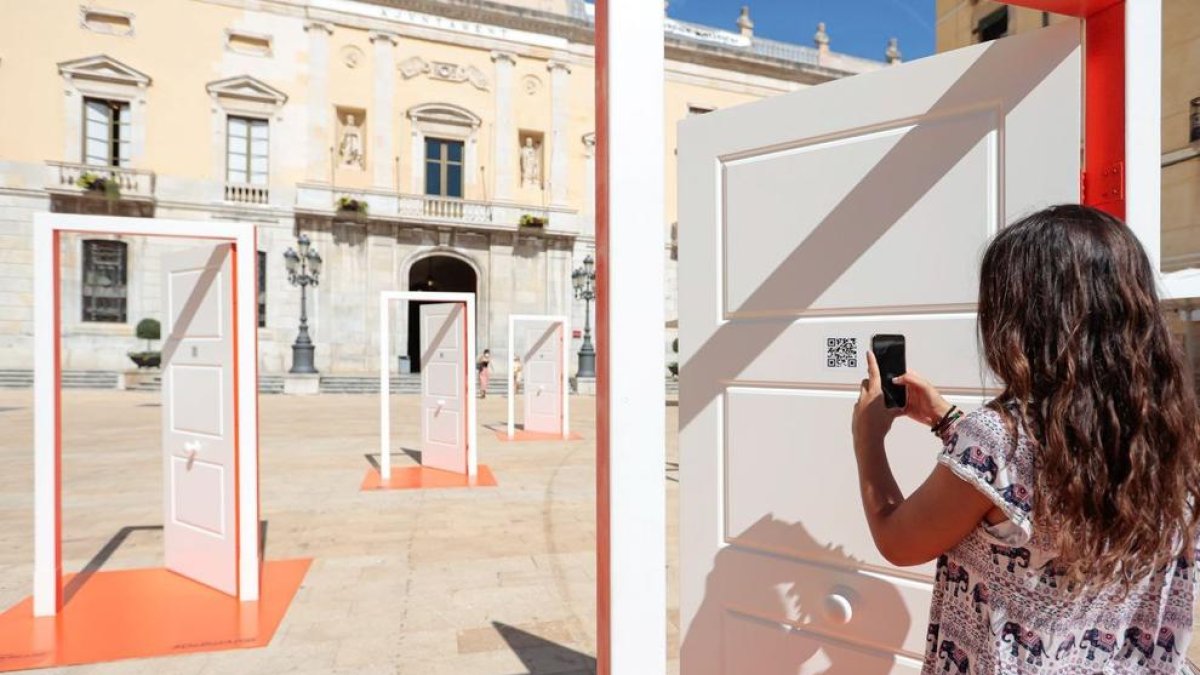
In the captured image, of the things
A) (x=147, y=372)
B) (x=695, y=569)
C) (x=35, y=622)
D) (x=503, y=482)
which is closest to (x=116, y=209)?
(x=147, y=372)

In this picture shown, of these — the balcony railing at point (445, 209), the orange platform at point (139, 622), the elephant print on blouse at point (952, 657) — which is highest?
the balcony railing at point (445, 209)

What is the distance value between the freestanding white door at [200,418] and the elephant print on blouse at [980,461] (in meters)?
3.91

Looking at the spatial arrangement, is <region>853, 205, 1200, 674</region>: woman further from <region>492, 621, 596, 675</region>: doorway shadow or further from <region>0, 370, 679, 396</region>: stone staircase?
<region>0, 370, 679, 396</region>: stone staircase

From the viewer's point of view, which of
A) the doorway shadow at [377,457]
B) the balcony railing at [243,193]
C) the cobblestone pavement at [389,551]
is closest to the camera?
the cobblestone pavement at [389,551]

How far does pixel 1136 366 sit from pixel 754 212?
41.2 inches

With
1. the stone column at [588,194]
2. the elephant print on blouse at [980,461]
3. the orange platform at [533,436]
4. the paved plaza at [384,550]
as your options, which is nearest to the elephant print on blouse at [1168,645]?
the elephant print on blouse at [980,461]

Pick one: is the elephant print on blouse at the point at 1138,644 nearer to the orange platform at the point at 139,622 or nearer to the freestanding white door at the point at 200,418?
the orange platform at the point at 139,622

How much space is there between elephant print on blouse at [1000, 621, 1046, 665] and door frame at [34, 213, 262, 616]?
3798 millimetres

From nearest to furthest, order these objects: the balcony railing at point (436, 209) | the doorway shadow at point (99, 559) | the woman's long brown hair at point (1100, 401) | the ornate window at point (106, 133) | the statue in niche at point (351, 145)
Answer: the woman's long brown hair at point (1100, 401) < the doorway shadow at point (99, 559) < the ornate window at point (106, 133) < the balcony railing at point (436, 209) < the statue in niche at point (351, 145)

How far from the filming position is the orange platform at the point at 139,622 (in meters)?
3.30

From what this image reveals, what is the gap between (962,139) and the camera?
1651 mm

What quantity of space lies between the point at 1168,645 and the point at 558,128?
2648cm

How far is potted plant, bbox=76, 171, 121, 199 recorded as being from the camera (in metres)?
20.8

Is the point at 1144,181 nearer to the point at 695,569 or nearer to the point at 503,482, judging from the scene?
the point at 695,569
